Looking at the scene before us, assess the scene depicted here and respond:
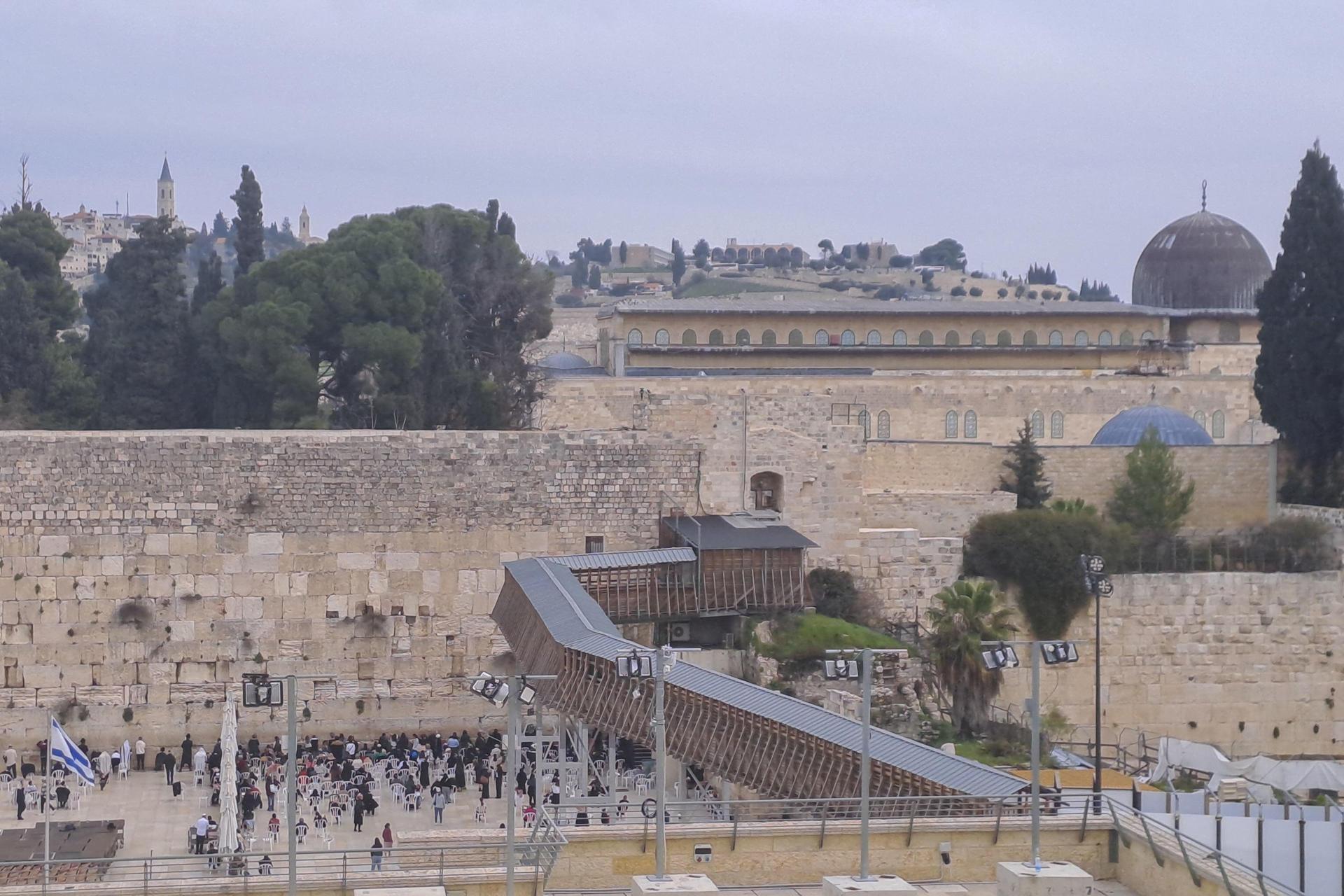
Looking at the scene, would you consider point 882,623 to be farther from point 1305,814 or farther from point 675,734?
point 1305,814

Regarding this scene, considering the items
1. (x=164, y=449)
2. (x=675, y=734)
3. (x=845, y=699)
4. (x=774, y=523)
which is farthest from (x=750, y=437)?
(x=675, y=734)

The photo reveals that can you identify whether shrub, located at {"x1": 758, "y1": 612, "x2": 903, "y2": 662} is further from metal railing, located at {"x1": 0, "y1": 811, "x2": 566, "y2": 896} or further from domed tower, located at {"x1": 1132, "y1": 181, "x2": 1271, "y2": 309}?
domed tower, located at {"x1": 1132, "y1": 181, "x2": 1271, "y2": 309}

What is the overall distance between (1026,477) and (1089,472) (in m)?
1.83

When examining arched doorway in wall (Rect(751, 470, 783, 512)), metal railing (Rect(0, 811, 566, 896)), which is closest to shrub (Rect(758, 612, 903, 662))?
arched doorway in wall (Rect(751, 470, 783, 512))

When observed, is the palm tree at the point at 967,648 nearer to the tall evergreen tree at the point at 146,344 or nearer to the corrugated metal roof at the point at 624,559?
the corrugated metal roof at the point at 624,559

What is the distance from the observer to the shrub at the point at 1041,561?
97.9 ft

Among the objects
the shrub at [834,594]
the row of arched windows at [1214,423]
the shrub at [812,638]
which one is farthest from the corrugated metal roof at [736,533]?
the row of arched windows at [1214,423]

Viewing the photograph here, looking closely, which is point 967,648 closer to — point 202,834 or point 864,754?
point 202,834

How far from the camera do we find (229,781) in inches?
918

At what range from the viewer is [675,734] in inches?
805

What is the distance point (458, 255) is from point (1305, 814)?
26.1 meters

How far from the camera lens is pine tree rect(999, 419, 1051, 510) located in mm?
33438

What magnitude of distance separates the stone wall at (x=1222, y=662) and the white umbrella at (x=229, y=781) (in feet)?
36.4

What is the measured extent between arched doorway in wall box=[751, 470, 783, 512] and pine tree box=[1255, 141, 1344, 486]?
30.5 ft
